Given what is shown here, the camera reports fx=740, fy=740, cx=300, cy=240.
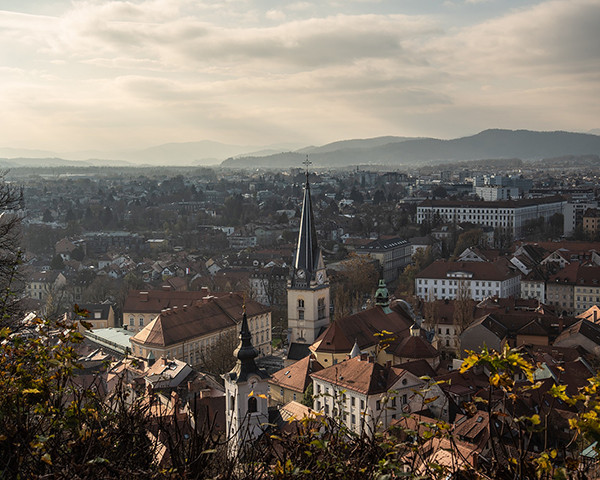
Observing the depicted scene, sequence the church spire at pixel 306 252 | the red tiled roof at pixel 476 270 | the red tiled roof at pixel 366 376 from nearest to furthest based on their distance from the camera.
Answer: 1. the red tiled roof at pixel 366 376
2. the church spire at pixel 306 252
3. the red tiled roof at pixel 476 270

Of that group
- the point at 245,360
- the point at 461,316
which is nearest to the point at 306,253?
the point at 461,316

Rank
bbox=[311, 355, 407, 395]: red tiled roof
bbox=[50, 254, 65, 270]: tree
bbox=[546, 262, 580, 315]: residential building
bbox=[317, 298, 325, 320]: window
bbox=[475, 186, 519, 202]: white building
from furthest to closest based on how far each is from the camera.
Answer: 1. bbox=[475, 186, 519, 202]: white building
2. bbox=[50, 254, 65, 270]: tree
3. bbox=[546, 262, 580, 315]: residential building
4. bbox=[317, 298, 325, 320]: window
5. bbox=[311, 355, 407, 395]: red tiled roof

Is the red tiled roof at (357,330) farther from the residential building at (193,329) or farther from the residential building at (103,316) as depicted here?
the residential building at (103,316)

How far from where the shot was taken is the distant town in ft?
43.7

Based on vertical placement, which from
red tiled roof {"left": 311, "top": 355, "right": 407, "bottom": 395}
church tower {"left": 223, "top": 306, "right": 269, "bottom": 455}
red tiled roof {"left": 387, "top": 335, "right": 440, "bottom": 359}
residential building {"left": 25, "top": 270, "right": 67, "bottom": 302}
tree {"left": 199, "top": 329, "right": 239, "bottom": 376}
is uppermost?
church tower {"left": 223, "top": 306, "right": 269, "bottom": 455}

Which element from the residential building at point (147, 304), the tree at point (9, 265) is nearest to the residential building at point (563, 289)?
the residential building at point (147, 304)

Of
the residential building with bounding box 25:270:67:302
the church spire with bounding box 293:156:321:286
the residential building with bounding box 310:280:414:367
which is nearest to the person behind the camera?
the residential building with bounding box 310:280:414:367

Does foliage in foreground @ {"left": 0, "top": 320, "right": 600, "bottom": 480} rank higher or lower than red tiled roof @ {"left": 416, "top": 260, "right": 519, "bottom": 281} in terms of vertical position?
higher

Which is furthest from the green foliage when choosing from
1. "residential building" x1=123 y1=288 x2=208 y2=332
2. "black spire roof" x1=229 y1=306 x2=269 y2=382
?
"residential building" x1=123 y1=288 x2=208 y2=332

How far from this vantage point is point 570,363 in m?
27.4

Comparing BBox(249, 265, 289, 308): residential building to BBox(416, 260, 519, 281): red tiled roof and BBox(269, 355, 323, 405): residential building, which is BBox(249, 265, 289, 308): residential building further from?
BBox(269, 355, 323, 405): residential building

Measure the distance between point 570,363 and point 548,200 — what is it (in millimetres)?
75401

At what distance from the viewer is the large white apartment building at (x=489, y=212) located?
290 feet

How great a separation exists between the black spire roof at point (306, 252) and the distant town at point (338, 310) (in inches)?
3.1
